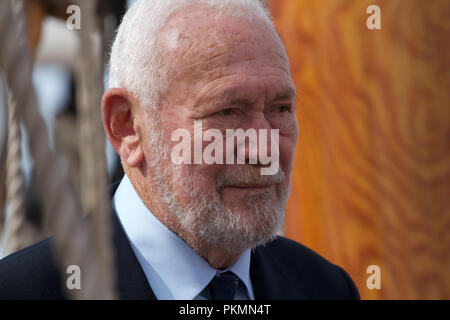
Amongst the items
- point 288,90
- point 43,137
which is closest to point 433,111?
point 288,90

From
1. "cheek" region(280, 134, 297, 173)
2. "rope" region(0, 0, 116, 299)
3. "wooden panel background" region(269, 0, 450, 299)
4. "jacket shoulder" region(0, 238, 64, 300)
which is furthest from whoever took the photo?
"wooden panel background" region(269, 0, 450, 299)

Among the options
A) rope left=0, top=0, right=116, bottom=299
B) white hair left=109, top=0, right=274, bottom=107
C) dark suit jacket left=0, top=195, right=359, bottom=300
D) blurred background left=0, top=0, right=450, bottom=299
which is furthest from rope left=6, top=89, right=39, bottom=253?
rope left=0, top=0, right=116, bottom=299

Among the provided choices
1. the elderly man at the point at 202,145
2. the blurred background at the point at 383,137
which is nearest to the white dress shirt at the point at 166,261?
the elderly man at the point at 202,145

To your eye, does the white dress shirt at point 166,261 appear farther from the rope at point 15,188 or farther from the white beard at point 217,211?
the rope at point 15,188

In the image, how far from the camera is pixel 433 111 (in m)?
1.29

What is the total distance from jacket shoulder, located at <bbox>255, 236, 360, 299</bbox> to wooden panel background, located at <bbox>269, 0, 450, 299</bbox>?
21cm

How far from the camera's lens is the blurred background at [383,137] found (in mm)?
1292

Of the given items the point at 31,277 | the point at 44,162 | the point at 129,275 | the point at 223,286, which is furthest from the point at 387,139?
the point at 44,162

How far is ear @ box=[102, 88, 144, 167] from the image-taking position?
92 cm

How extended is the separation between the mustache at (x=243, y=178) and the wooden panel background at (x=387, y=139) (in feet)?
1.72

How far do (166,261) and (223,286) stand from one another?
0.10 m

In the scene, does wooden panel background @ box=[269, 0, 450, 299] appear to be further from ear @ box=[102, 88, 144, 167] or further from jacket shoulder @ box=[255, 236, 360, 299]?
ear @ box=[102, 88, 144, 167]

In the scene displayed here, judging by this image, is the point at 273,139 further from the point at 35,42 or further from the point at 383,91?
the point at 35,42

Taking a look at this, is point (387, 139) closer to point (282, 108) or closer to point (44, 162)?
point (282, 108)
